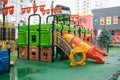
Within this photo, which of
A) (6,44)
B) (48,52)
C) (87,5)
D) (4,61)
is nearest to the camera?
(4,61)

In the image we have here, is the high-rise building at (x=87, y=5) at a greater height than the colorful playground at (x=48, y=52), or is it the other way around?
the high-rise building at (x=87, y=5)

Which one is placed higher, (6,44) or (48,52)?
(6,44)

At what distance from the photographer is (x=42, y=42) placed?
17.3 meters

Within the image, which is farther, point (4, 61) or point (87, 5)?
point (87, 5)

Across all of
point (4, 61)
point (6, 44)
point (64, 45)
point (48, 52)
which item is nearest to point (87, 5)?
point (64, 45)

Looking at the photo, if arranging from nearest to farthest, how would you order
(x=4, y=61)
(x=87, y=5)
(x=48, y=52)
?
(x=4, y=61) → (x=48, y=52) → (x=87, y=5)

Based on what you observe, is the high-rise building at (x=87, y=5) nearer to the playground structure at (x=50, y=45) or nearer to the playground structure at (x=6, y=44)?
the playground structure at (x=50, y=45)

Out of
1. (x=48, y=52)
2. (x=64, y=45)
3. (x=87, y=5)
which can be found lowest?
(x=48, y=52)

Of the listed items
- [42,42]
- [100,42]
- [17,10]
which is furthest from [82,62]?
[17,10]

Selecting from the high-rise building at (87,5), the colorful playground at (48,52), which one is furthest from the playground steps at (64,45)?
the high-rise building at (87,5)

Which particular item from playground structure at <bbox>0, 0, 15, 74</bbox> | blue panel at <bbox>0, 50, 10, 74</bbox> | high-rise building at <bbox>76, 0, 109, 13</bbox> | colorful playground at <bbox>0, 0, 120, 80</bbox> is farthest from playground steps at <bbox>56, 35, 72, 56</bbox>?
high-rise building at <bbox>76, 0, 109, 13</bbox>

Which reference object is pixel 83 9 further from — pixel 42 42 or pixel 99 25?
pixel 42 42

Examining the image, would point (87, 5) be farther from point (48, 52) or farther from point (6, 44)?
point (6, 44)

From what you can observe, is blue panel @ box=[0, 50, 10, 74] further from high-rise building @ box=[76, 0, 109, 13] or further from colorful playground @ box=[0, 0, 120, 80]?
high-rise building @ box=[76, 0, 109, 13]
